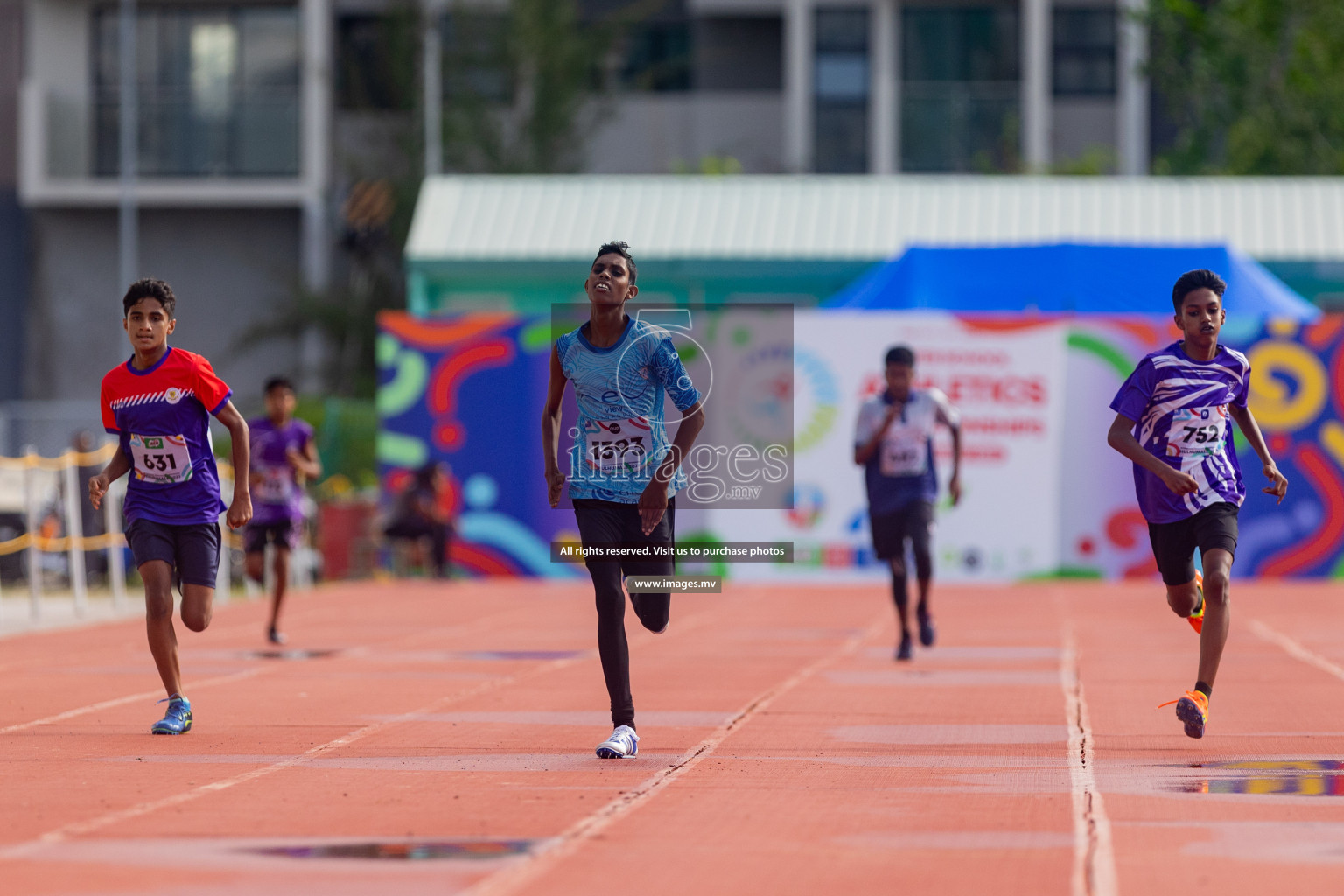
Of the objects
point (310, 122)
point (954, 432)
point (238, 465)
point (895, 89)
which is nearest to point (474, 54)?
point (310, 122)

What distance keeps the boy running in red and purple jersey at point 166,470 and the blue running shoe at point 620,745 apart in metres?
2.12

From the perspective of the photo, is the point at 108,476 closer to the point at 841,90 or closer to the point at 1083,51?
the point at 841,90

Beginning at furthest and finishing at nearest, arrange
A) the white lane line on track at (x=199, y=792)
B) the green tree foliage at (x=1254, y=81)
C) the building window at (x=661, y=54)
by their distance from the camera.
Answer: the building window at (x=661, y=54), the green tree foliage at (x=1254, y=81), the white lane line on track at (x=199, y=792)

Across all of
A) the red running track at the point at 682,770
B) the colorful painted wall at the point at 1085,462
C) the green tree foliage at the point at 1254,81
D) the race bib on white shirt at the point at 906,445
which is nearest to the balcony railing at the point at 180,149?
the green tree foliage at the point at 1254,81

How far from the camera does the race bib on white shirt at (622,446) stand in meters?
8.48

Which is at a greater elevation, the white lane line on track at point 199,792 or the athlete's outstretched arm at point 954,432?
the athlete's outstretched arm at point 954,432

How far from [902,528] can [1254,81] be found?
27.6 metres

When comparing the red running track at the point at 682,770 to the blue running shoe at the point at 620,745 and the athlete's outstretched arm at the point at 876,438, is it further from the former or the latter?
the athlete's outstretched arm at the point at 876,438

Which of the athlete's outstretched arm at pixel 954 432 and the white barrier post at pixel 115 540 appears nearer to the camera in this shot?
the athlete's outstretched arm at pixel 954 432

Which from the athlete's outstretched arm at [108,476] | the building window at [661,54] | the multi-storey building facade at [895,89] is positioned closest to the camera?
the athlete's outstretched arm at [108,476]

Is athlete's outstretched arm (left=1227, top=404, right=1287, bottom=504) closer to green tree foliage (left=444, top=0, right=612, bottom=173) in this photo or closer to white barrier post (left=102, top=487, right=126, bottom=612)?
white barrier post (left=102, top=487, right=126, bottom=612)

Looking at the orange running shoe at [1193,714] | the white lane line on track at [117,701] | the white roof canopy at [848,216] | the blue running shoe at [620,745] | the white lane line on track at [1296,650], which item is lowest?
the white lane line on track at [1296,650]

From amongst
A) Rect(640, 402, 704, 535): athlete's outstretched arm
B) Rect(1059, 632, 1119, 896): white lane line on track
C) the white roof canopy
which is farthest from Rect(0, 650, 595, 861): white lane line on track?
the white roof canopy

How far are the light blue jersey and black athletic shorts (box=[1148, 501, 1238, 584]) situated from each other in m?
2.23
